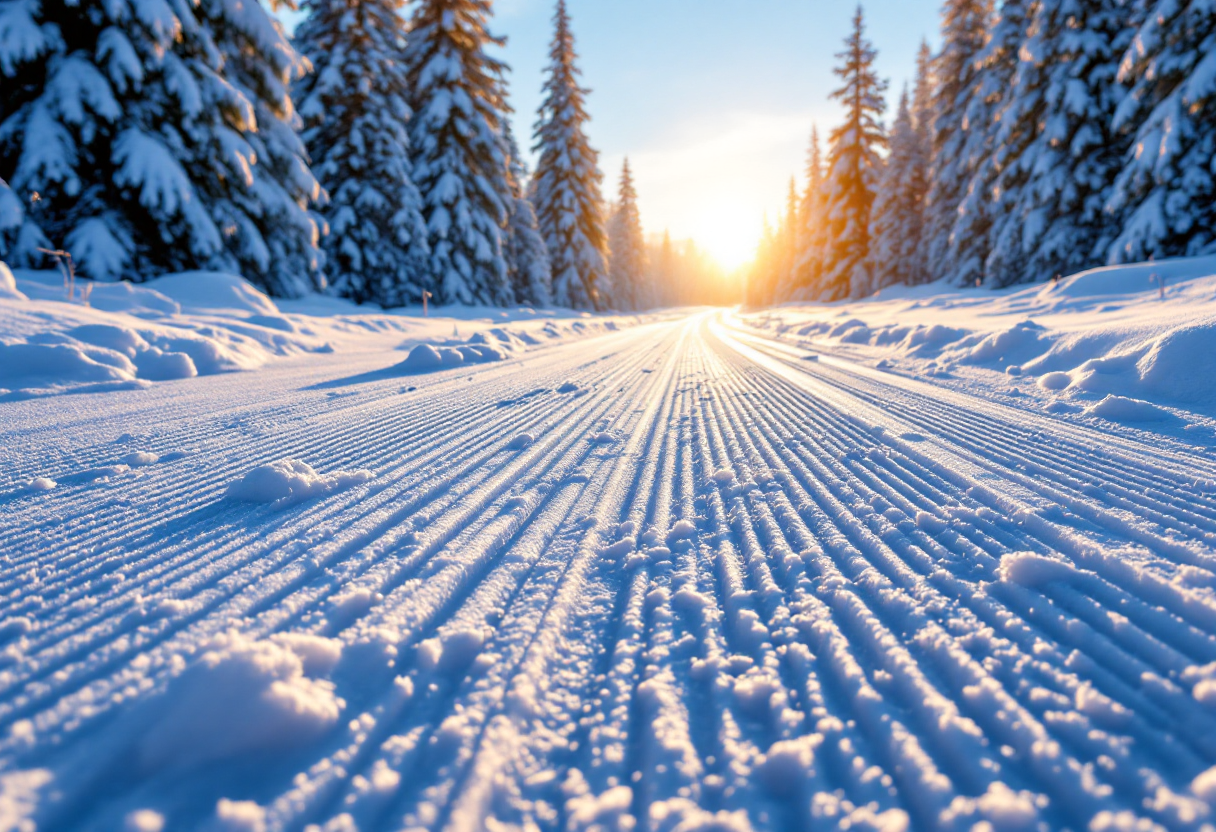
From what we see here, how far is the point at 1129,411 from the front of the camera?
2.97 metres

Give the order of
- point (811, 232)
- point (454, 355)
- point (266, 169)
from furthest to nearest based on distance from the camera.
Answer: point (811, 232) < point (266, 169) < point (454, 355)

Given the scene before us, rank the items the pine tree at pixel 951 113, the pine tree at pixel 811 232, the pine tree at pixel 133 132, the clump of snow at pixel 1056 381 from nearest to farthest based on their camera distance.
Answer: the clump of snow at pixel 1056 381, the pine tree at pixel 133 132, the pine tree at pixel 951 113, the pine tree at pixel 811 232

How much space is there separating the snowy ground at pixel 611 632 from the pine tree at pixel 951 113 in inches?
909

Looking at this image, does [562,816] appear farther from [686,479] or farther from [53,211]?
[53,211]

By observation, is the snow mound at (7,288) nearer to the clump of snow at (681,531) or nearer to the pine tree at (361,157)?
the clump of snow at (681,531)

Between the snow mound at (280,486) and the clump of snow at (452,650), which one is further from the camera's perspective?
the snow mound at (280,486)

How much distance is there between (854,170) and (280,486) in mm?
32186

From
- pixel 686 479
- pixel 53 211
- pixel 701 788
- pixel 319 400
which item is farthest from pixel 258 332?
pixel 701 788

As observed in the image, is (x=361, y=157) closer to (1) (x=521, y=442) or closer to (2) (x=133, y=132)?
(2) (x=133, y=132)

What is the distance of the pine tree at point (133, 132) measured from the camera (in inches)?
317

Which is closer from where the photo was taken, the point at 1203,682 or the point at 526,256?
the point at 1203,682

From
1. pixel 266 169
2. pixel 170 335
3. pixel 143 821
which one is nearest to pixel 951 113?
pixel 266 169

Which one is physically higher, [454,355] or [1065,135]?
[1065,135]

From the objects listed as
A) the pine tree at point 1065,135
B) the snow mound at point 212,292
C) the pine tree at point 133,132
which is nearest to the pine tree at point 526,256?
the pine tree at point 133,132
